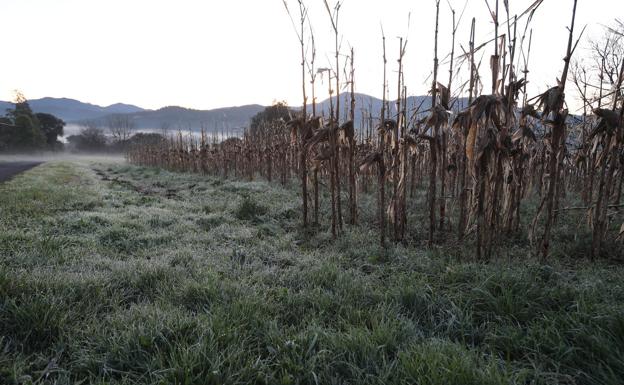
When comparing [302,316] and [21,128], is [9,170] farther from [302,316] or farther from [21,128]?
[21,128]

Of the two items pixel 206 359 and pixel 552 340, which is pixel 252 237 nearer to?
pixel 206 359

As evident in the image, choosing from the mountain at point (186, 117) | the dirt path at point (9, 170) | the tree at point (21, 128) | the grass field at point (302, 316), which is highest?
the mountain at point (186, 117)

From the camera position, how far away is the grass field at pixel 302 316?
6.63ft

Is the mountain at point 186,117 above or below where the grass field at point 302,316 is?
above

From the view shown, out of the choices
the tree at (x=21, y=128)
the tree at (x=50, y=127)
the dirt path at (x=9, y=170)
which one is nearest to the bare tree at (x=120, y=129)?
the tree at (x=50, y=127)

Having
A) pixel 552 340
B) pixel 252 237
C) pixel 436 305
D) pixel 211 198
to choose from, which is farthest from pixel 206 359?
pixel 211 198

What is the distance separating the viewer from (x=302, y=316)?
111 inches

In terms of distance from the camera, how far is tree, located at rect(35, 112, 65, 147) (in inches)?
2256

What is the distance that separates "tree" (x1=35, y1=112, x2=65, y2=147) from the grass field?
6834 centimetres

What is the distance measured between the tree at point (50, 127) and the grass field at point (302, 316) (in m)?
68.3

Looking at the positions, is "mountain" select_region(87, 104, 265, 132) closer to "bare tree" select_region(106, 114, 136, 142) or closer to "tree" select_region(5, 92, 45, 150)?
"bare tree" select_region(106, 114, 136, 142)

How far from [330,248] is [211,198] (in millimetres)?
6070

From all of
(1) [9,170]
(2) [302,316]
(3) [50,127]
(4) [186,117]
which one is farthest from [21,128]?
(4) [186,117]

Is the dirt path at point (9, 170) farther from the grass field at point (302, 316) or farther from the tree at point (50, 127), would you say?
the tree at point (50, 127)
